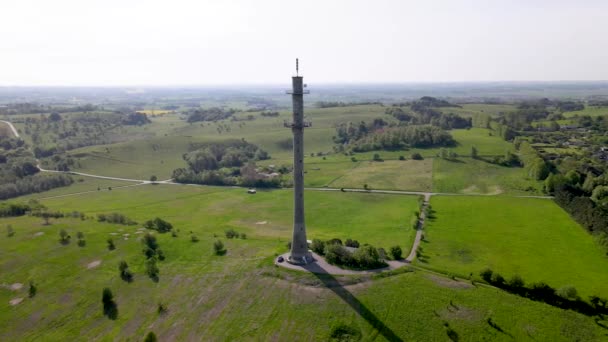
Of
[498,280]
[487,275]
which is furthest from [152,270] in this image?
[498,280]

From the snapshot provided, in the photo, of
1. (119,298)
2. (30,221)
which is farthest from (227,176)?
(119,298)

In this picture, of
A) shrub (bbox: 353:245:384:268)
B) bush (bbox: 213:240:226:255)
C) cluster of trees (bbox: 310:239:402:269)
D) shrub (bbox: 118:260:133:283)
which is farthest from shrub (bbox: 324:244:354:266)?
shrub (bbox: 118:260:133:283)

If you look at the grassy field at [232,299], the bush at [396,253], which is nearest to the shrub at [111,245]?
the grassy field at [232,299]

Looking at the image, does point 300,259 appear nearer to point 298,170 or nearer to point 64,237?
point 298,170

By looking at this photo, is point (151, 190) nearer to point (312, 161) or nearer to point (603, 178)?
point (312, 161)

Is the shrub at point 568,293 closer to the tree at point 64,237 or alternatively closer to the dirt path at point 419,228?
the dirt path at point 419,228

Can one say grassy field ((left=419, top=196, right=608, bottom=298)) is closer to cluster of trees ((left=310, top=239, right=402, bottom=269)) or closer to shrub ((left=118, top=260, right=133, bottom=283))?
cluster of trees ((left=310, top=239, right=402, bottom=269))
